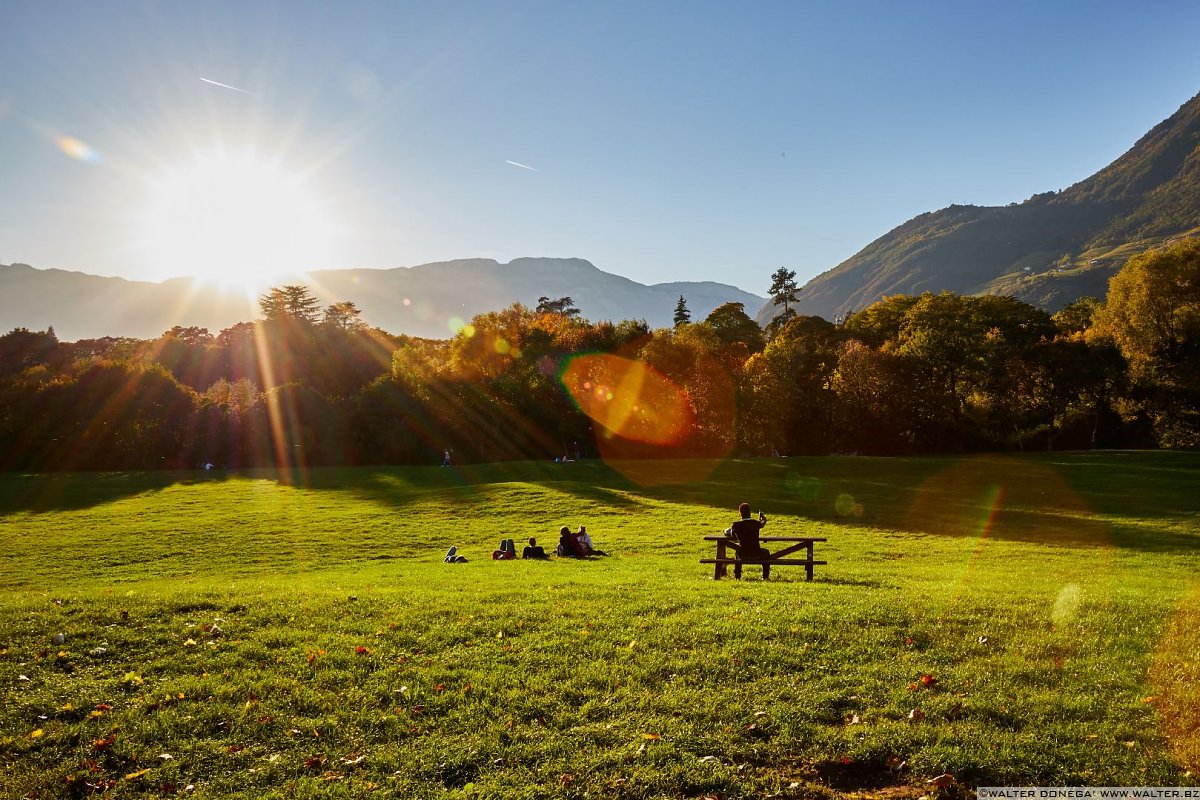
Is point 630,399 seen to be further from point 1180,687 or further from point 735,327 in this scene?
point 1180,687

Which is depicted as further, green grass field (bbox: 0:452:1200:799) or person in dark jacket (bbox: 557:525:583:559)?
person in dark jacket (bbox: 557:525:583:559)

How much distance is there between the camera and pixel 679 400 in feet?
220

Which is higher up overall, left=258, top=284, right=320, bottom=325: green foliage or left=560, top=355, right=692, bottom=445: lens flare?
left=258, top=284, right=320, bottom=325: green foliage

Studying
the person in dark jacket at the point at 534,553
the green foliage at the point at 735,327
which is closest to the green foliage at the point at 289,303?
the green foliage at the point at 735,327

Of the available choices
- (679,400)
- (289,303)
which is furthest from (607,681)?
(289,303)

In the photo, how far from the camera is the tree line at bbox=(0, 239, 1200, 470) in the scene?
61469mm

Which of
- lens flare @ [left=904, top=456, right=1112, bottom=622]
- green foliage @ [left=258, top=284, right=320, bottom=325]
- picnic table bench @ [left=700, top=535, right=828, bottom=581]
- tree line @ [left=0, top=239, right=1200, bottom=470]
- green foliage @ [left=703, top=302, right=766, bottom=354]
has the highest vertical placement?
green foliage @ [left=258, top=284, right=320, bottom=325]

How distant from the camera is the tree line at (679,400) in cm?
6147

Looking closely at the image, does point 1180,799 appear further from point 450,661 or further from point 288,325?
point 288,325

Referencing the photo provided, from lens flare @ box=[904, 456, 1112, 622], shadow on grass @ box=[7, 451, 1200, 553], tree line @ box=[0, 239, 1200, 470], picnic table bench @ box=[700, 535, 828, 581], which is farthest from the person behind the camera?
tree line @ box=[0, 239, 1200, 470]

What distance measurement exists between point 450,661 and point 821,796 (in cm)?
558

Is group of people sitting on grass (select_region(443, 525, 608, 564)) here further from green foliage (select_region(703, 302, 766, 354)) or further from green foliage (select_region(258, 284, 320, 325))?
green foliage (select_region(258, 284, 320, 325))

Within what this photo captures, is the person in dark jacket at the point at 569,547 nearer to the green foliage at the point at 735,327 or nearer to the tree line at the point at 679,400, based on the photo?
the tree line at the point at 679,400

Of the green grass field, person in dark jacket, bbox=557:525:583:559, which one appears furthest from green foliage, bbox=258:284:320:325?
the green grass field
